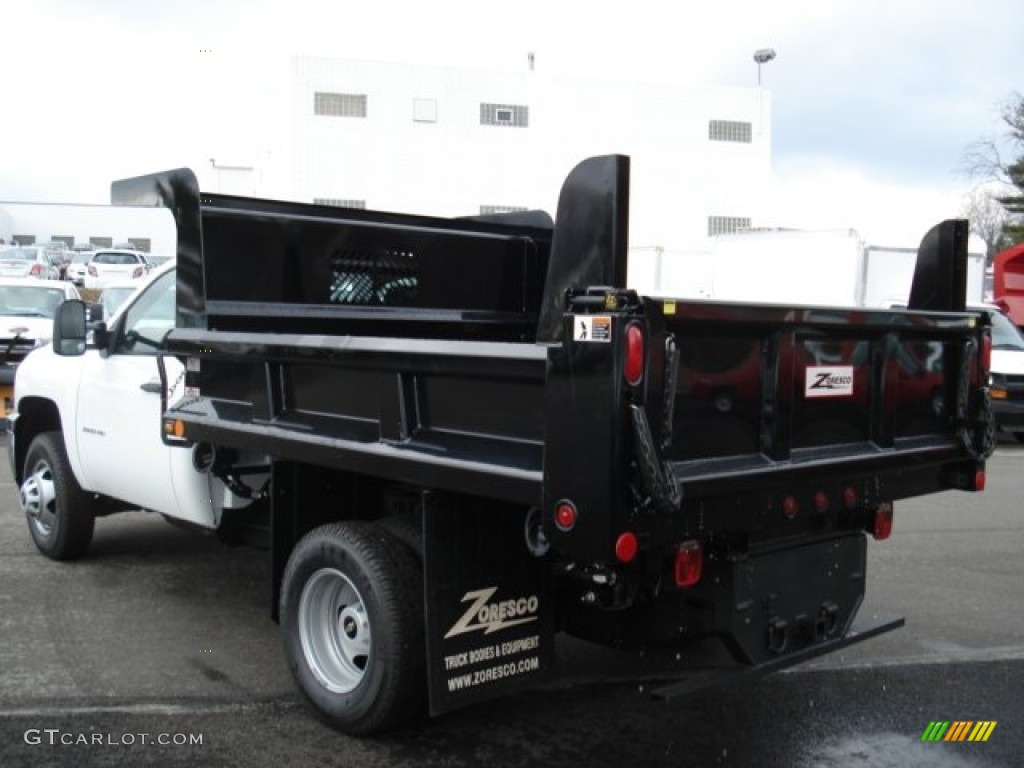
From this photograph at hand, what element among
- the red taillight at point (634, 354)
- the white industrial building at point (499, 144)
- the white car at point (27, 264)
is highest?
the white industrial building at point (499, 144)

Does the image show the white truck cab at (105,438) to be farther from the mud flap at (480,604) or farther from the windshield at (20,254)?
the windshield at (20,254)

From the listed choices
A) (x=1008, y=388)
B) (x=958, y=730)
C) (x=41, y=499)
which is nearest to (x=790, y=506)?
(x=958, y=730)

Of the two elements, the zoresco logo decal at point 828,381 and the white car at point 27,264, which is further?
the white car at point 27,264

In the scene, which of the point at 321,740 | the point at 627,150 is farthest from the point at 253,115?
the point at 321,740

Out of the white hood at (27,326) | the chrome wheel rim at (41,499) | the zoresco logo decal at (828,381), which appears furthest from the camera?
the white hood at (27,326)

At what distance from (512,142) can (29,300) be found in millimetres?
21875

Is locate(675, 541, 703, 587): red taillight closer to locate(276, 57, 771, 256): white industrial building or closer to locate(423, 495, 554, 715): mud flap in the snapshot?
locate(423, 495, 554, 715): mud flap

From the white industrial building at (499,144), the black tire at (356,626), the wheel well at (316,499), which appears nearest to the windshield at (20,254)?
the white industrial building at (499,144)

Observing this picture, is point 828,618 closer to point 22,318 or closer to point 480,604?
point 480,604

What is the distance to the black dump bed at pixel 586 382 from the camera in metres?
3.15

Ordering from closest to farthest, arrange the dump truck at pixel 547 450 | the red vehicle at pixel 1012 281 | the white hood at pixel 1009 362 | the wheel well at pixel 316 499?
the dump truck at pixel 547 450, the wheel well at pixel 316 499, the white hood at pixel 1009 362, the red vehicle at pixel 1012 281

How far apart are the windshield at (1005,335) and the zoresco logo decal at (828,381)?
1139cm

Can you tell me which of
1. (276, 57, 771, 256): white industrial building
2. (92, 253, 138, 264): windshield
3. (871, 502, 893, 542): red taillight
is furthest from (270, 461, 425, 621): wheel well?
(92, 253, 138, 264): windshield

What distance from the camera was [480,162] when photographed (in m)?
34.5
